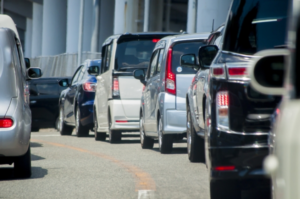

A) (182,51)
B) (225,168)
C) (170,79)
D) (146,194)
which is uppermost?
(182,51)

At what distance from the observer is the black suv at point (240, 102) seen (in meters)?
5.32

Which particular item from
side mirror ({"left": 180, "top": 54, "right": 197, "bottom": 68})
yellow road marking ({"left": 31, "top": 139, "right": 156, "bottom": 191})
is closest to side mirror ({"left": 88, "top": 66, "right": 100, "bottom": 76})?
yellow road marking ({"left": 31, "top": 139, "right": 156, "bottom": 191})

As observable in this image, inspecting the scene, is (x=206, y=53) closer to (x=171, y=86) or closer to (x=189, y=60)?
(x=189, y=60)

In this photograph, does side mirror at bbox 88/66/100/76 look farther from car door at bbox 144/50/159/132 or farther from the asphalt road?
the asphalt road

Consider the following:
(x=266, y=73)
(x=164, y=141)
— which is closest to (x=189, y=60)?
(x=164, y=141)

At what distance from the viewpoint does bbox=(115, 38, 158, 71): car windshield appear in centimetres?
1346

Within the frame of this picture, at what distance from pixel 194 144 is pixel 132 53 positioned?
457 centimetres

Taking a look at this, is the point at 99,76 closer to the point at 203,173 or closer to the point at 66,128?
the point at 66,128

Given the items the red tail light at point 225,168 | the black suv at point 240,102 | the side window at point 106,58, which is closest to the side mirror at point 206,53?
the black suv at point 240,102

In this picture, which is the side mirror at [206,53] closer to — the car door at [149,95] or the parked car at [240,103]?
the parked car at [240,103]

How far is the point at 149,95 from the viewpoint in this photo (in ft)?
39.2

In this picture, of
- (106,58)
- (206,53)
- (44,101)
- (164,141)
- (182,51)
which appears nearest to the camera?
(206,53)

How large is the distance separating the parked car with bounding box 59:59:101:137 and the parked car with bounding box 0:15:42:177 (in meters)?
7.36

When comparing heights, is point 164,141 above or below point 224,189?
below
